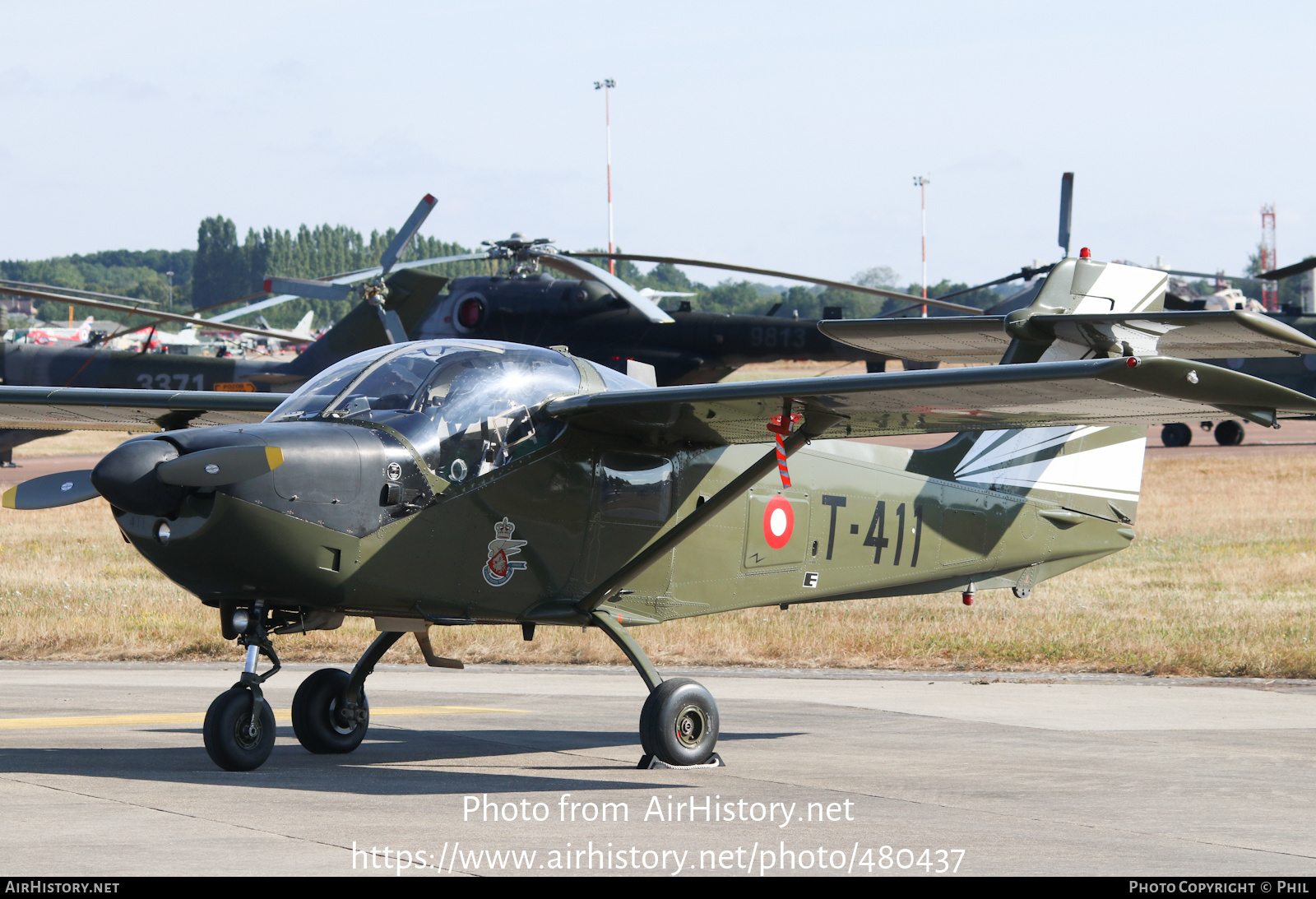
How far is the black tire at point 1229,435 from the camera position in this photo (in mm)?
48094

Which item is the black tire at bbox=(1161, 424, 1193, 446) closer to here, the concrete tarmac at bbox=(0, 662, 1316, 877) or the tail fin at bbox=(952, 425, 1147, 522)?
the concrete tarmac at bbox=(0, 662, 1316, 877)

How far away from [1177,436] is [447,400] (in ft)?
144

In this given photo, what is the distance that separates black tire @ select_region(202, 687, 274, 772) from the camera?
869cm

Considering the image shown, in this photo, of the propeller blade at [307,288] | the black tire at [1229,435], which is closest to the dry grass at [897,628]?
the propeller blade at [307,288]

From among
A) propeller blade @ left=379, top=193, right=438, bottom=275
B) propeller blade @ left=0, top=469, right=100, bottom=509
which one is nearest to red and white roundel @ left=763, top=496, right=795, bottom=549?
propeller blade @ left=0, top=469, right=100, bottom=509

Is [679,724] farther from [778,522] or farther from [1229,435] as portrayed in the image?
[1229,435]

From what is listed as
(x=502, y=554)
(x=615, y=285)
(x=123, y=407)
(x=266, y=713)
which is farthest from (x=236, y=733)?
(x=615, y=285)

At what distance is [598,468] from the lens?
31.4 feet

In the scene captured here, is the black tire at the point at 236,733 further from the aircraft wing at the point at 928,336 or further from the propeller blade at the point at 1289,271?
the propeller blade at the point at 1289,271

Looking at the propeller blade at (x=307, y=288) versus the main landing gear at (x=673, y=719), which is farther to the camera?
the propeller blade at (x=307, y=288)

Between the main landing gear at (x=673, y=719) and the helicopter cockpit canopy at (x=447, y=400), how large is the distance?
143 centimetres

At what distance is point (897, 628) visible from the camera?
1767 cm
